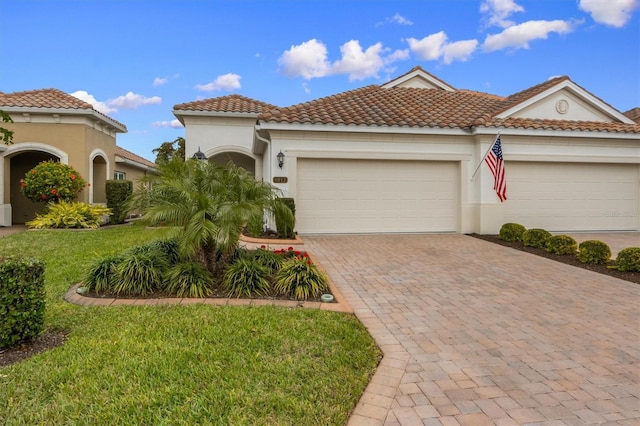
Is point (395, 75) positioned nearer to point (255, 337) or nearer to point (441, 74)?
point (441, 74)

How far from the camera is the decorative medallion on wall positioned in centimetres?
1301

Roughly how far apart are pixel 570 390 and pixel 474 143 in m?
10.4

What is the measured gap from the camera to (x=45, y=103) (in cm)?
1445

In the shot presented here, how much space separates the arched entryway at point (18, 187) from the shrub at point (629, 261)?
763 inches

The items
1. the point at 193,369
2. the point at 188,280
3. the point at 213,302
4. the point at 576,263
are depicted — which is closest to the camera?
the point at 193,369

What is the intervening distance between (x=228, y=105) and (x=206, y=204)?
12.7m

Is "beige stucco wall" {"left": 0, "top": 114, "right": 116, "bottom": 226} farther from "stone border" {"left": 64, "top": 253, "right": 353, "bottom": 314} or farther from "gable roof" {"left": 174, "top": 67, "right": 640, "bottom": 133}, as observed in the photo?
"stone border" {"left": 64, "top": 253, "right": 353, "bottom": 314}

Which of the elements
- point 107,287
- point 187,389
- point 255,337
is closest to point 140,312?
point 107,287

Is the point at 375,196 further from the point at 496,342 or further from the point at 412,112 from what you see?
the point at 496,342

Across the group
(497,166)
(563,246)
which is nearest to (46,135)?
(497,166)

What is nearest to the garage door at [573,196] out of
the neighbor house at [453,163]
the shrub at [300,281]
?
the neighbor house at [453,163]

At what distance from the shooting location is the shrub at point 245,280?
5360 millimetres

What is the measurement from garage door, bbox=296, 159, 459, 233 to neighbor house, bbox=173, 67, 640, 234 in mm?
33

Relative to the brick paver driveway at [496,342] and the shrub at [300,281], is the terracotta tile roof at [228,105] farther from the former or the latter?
the shrub at [300,281]
